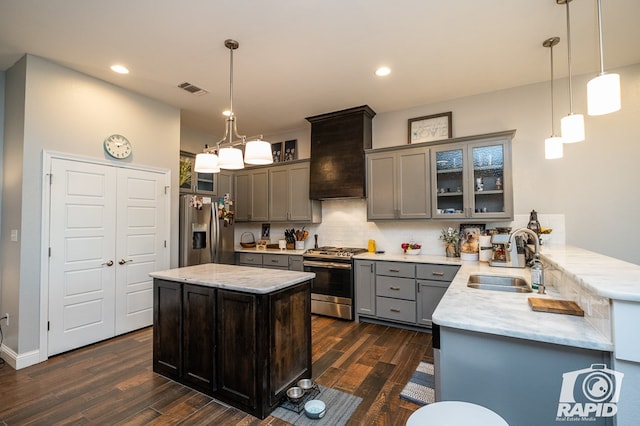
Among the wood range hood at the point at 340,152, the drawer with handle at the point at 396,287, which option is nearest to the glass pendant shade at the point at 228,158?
the wood range hood at the point at 340,152

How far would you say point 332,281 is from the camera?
4180 mm

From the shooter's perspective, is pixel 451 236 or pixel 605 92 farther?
pixel 451 236

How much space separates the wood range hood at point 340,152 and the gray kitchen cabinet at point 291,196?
20 cm

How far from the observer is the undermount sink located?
7.91 ft

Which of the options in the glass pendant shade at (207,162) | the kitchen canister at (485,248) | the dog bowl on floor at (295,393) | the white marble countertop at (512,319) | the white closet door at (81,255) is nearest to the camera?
the white marble countertop at (512,319)

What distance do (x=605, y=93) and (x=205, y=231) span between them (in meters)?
4.45

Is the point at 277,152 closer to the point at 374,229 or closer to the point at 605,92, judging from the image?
the point at 374,229

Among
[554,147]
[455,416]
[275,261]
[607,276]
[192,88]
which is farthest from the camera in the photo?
[275,261]

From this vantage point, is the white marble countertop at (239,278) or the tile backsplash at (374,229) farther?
the tile backsplash at (374,229)

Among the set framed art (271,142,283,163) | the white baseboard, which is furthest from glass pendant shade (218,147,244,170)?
framed art (271,142,283,163)

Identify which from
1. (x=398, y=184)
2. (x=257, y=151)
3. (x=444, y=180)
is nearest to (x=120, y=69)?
(x=257, y=151)

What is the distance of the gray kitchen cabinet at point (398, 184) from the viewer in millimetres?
3887

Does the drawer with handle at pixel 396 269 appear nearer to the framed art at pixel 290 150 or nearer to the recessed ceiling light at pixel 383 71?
the recessed ceiling light at pixel 383 71

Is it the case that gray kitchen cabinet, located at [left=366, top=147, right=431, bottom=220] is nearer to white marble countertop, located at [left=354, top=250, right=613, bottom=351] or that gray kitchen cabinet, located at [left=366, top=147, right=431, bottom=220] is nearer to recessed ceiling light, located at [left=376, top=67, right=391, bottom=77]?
recessed ceiling light, located at [left=376, top=67, right=391, bottom=77]
